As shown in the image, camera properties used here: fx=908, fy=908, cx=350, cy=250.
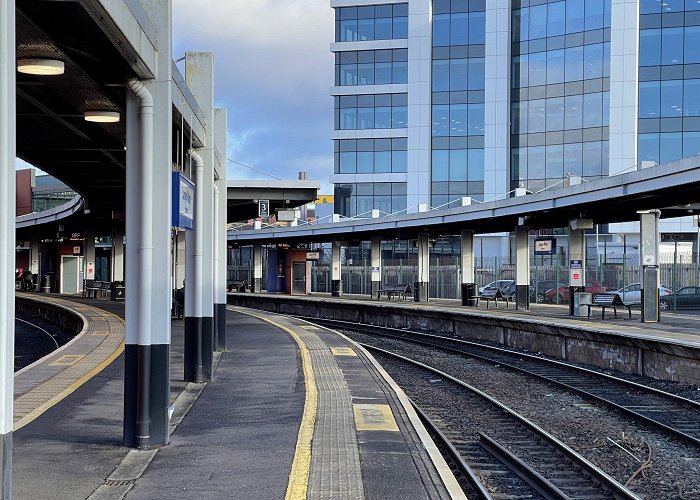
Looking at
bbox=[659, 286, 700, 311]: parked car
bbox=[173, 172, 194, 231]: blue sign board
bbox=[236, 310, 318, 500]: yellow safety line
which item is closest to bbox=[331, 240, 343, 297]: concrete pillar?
bbox=[659, 286, 700, 311]: parked car

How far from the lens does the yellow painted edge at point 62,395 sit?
10.0 meters

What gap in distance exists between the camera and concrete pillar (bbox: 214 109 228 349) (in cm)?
1858

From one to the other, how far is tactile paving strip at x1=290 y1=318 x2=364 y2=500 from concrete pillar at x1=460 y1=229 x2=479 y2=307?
85.9 feet

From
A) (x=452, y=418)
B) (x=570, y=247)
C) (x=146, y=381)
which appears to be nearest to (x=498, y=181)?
(x=570, y=247)

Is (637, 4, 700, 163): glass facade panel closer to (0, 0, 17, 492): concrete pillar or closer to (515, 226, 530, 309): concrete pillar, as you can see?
(515, 226, 530, 309): concrete pillar

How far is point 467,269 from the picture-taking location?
1607 inches

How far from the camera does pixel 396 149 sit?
64125mm

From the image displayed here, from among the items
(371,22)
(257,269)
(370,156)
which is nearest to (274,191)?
(257,269)

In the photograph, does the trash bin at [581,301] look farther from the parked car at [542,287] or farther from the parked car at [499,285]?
the parked car at [499,285]

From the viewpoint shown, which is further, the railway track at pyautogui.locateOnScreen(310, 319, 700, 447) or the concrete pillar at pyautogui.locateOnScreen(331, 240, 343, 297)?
the concrete pillar at pyautogui.locateOnScreen(331, 240, 343, 297)

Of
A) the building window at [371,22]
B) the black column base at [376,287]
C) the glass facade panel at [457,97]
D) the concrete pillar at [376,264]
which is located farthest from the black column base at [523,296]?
the building window at [371,22]

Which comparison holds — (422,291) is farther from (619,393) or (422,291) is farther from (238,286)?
(619,393)

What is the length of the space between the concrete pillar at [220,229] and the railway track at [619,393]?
21.8 feet

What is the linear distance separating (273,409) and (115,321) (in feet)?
53.4
